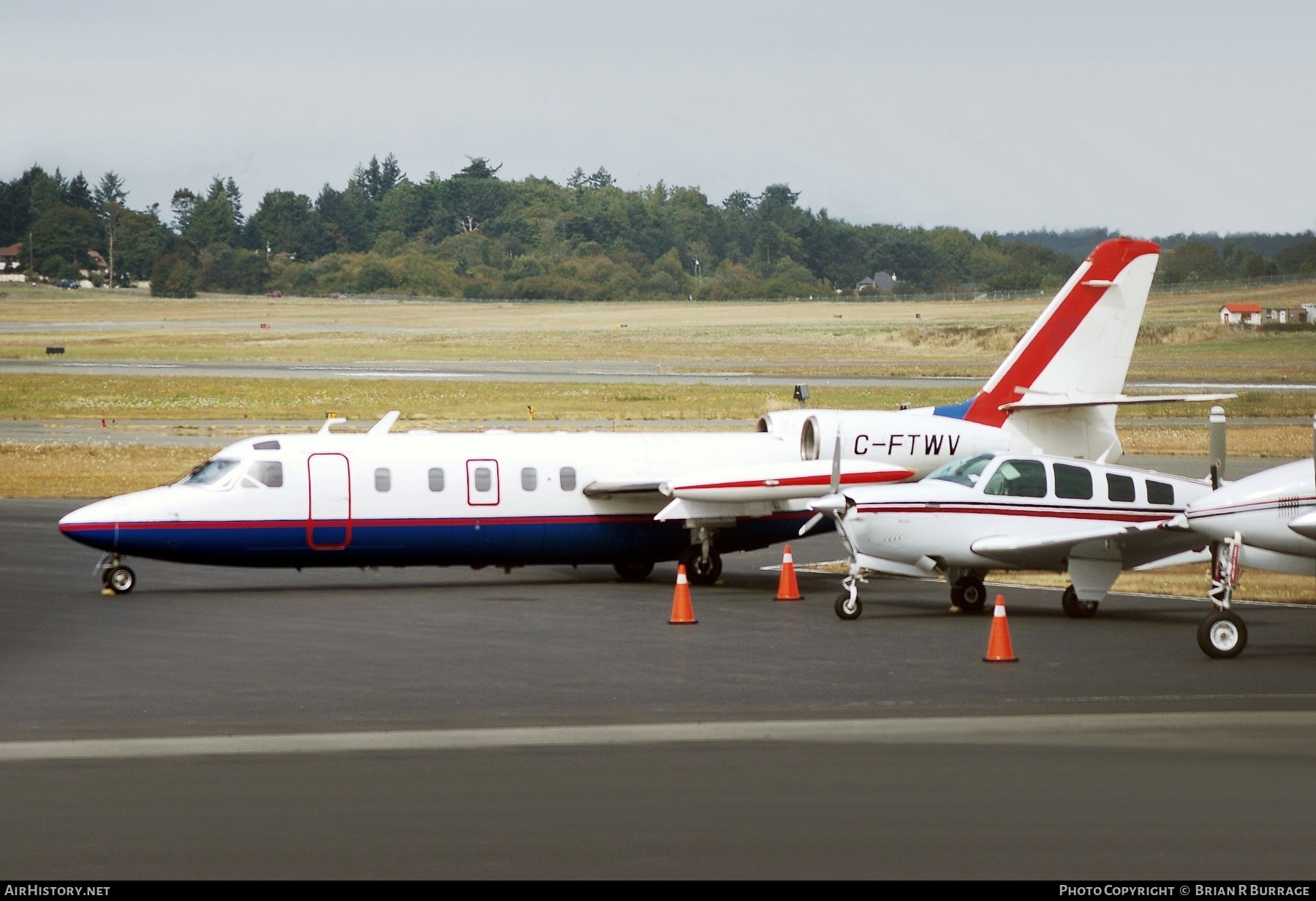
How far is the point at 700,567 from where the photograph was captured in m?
25.6

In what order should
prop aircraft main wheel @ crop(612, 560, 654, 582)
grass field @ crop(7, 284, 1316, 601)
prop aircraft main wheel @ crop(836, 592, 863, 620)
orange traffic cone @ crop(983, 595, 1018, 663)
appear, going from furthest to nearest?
1. grass field @ crop(7, 284, 1316, 601)
2. prop aircraft main wheel @ crop(612, 560, 654, 582)
3. prop aircraft main wheel @ crop(836, 592, 863, 620)
4. orange traffic cone @ crop(983, 595, 1018, 663)

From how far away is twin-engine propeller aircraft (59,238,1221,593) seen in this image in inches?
938

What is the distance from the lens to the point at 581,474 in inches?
992

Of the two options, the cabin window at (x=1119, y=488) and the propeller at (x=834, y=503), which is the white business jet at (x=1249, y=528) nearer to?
the cabin window at (x=1119, y=488)

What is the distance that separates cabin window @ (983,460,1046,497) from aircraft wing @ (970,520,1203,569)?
611 mm

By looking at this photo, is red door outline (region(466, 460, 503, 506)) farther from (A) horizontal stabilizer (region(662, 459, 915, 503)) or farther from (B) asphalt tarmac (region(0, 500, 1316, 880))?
(A) horizontal stabilizer (region(662, 459, 915, 503))

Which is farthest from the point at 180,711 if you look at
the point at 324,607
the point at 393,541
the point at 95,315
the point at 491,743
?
the point at 95,315

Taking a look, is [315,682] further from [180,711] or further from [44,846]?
[44,846]

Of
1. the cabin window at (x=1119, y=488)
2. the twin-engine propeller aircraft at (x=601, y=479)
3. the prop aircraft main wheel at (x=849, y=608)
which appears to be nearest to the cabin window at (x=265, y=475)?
the twin-engine propeller aircraft at (x=601, y=479)

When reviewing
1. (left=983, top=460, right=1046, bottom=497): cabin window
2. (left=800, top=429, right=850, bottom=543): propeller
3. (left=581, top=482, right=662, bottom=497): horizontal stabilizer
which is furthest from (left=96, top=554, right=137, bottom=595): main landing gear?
(left=983, top=460, right=1046, bottom=497): cabin window

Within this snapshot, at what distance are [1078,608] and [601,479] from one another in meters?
7.40

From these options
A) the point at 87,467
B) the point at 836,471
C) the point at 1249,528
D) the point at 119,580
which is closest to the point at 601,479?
the point at 836,471

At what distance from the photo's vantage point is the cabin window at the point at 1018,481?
70.3ft

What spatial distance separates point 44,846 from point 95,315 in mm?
151814
